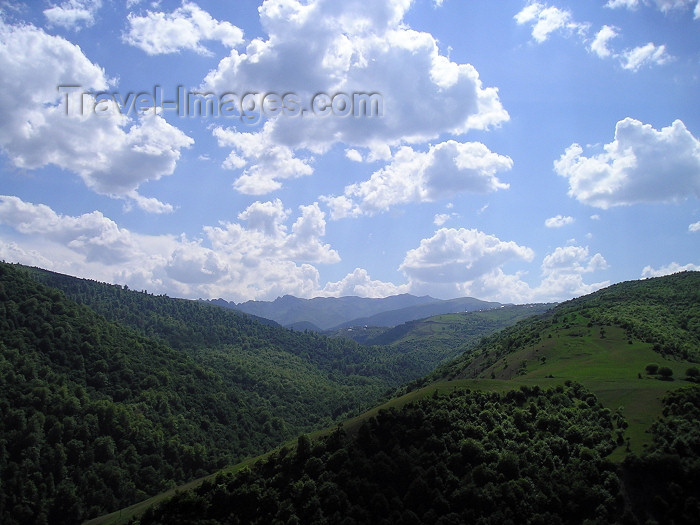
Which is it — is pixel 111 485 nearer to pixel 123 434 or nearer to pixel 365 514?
pixel 123 434

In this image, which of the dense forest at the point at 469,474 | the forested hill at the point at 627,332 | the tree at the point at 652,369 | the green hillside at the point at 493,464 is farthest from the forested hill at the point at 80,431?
the tree at the point at 652,369

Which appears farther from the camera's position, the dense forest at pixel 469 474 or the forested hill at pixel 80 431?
the forested hill at pixel 80 431

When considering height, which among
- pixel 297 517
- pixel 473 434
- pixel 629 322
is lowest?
pixel 297 517

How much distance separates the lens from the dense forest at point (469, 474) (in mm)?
61281

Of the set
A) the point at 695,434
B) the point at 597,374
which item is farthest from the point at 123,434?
the point at 695,434

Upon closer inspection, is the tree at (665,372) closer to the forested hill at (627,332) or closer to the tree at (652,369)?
the tree at (652,369)

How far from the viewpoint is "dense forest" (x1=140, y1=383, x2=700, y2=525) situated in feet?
201

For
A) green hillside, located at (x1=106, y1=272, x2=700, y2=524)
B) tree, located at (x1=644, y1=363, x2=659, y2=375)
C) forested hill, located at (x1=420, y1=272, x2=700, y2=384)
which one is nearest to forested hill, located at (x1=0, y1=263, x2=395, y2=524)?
green hillside, located at (x1=106, y1=272, x2=700, y2=524)

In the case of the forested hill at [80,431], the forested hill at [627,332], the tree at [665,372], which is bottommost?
the forested hill at [80,431]

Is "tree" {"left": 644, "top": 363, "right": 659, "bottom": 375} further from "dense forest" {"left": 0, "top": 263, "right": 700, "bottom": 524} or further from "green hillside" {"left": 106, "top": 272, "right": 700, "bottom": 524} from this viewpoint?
"green hillside" {"left": 106, "top": 272, "right": 700, "bottom": 524}

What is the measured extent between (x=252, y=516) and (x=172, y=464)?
101 metres

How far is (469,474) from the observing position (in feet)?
233

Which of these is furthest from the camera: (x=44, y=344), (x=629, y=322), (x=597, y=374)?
(x=44, y=344)

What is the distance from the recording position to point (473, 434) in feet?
266
